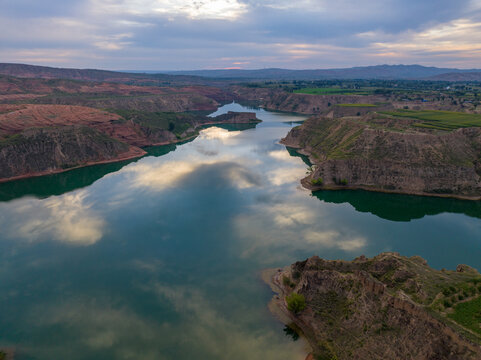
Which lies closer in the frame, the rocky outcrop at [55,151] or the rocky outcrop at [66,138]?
the rocky outcrop at [55,151]

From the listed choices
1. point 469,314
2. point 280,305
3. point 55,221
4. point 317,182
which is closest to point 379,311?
point 469,314

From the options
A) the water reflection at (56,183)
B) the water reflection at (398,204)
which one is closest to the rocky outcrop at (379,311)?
the water reflection at (398,204)

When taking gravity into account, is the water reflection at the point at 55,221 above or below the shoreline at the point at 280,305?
above

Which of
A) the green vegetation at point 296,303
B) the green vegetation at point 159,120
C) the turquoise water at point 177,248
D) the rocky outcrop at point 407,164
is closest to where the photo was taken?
the turquoise water at point 177,248

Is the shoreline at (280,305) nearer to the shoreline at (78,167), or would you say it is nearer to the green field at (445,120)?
the green field at (445,120)

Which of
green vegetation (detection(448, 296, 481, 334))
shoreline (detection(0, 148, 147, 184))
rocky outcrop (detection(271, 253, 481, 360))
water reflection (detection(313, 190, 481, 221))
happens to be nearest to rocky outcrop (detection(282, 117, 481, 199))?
→ water reflection (detection(313, 190, 481, 221))

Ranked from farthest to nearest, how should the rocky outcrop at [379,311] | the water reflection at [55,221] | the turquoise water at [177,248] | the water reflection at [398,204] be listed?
1. the water reflection at [398,204]
2. the water reflection at [55,221]
3. the turquoise water at [177,248]
4. the rocky outcrop at [379,311]

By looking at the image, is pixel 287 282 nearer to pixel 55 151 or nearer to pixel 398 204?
pixel 398 204
